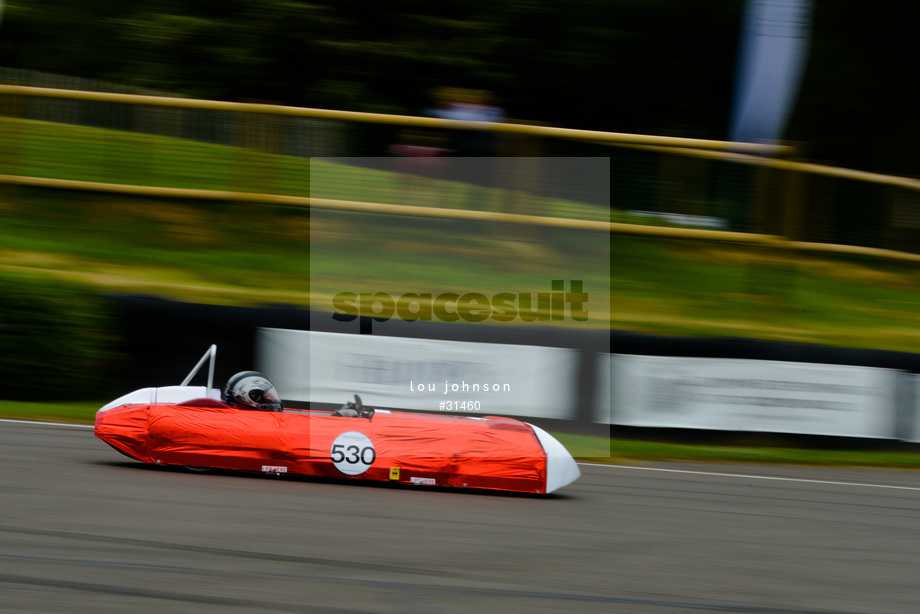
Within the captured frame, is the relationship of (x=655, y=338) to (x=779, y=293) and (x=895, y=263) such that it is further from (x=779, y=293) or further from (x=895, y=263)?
(x=895, y=263)

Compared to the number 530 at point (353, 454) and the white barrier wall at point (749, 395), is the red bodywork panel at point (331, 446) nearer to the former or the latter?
the number 530 at point (353, 454)

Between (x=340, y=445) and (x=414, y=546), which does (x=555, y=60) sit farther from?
(x=414, y=546)

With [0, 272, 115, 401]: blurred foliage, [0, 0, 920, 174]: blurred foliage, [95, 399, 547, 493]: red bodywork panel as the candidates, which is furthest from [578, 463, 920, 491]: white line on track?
[0, 0, 920, 174]: blurred foliage

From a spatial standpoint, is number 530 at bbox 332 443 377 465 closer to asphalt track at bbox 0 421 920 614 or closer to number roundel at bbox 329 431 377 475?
number roundel at bbox 329 431 377 475

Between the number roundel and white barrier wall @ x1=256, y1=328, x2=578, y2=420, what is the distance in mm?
2146

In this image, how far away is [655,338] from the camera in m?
7.92

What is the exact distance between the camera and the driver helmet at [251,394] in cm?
557

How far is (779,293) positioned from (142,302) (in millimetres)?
6267

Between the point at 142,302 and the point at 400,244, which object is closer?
the point at 142,302

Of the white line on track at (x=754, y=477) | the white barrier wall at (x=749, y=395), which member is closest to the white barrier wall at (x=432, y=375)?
the white barrier wall at (x=749, y=395)

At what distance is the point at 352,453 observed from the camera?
5.38 m

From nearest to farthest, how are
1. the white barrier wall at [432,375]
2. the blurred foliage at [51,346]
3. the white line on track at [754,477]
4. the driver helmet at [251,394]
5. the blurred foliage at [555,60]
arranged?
1. the driver helmet at [251,394]
2. the white line on track at [754,477]
3. the white barrier wall at [432,375]
4. the blurred foliage at [51,346]
5. the blurred foliage at [555,60]

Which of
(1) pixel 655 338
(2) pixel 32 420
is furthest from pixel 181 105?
(1) pixel 655 338

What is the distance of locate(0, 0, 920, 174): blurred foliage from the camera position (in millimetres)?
14266
